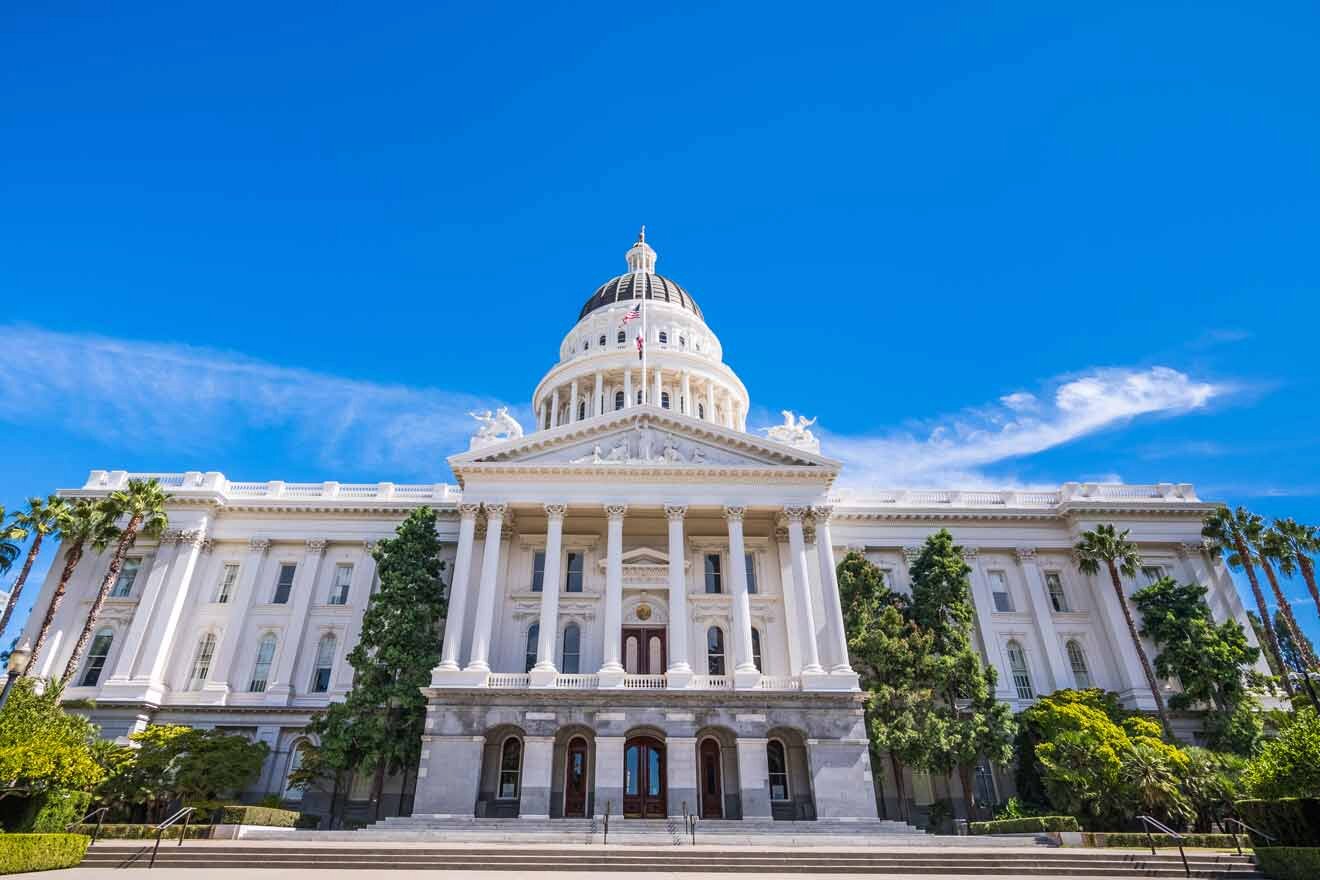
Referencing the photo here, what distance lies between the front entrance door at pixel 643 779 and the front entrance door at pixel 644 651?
4354 millimetres

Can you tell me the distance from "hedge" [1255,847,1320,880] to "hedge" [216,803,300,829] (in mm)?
27028

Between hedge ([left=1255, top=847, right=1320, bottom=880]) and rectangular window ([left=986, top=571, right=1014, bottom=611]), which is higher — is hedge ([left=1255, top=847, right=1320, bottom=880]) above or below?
below

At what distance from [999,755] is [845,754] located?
6432mm

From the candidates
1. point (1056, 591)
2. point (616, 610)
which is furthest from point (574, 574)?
point (1056, 591)

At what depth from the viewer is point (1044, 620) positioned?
3778cm

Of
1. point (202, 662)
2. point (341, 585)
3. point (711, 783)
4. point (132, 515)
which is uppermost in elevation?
point (132, 515)

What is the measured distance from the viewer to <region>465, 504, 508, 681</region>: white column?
101 ft

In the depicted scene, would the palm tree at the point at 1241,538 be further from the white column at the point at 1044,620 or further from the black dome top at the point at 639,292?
the black dome top at the point at 639,292

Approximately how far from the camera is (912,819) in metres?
32.3

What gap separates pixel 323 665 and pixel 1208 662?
4032 centimetres

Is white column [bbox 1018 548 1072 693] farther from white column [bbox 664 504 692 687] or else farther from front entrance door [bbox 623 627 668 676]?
front entrance door [bbox 623 627 668 676]

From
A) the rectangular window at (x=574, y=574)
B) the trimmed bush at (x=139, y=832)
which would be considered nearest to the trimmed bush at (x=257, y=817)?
the trimmed bush at (x=139, y=832)

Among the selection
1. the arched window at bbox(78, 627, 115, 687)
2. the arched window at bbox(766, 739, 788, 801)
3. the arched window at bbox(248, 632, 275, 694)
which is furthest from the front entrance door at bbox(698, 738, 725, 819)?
the arched window at bbox(78, 627, 115, 687)

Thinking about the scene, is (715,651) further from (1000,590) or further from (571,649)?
(1000,590)
